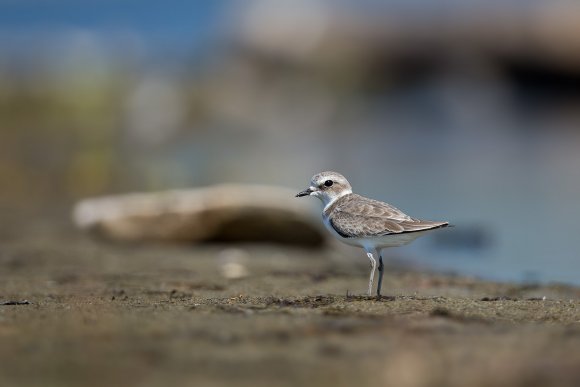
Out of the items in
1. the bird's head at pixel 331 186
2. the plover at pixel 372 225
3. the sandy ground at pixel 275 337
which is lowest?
the sandy ground at pixel 275 337

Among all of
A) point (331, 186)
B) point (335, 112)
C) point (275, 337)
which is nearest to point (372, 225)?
point (331, 186)

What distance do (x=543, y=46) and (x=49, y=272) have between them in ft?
127

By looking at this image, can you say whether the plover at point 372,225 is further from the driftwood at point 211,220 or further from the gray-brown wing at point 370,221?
the driftwood at point 211,220

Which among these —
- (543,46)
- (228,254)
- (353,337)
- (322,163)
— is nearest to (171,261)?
(228,254)

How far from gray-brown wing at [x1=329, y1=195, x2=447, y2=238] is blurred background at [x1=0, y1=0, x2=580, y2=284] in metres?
6.23

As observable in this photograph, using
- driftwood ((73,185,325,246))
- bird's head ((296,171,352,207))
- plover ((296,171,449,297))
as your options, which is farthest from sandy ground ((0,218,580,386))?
driftwood ((73,185,325,246))

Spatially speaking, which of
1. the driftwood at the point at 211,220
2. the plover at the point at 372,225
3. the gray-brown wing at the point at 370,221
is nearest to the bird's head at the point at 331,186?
the plover at the point at 372,225

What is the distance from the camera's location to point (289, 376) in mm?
3477

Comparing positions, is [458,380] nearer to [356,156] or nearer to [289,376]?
[289,376]

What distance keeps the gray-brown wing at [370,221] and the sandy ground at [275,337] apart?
58 centimetres

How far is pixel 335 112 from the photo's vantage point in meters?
42.5

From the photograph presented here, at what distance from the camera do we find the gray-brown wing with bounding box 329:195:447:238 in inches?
242

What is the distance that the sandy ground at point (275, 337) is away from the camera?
3.49 meters

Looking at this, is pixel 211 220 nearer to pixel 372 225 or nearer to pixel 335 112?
pixel 372 225
